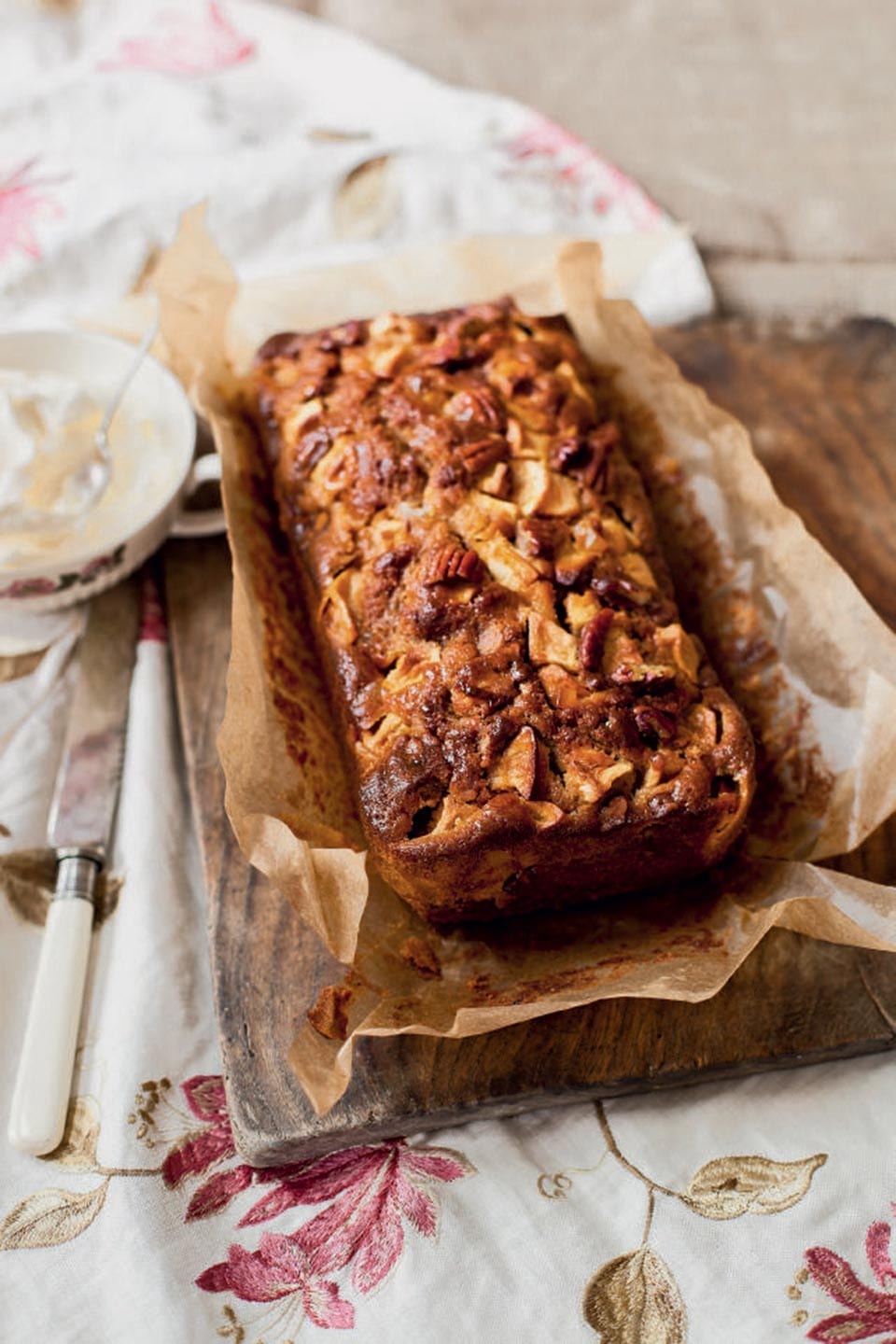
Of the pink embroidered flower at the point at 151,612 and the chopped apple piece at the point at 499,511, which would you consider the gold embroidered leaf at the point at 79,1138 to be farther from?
the chopped apple piece at the point at 499,511

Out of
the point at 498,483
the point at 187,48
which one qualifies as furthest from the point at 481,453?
the point at 187,48

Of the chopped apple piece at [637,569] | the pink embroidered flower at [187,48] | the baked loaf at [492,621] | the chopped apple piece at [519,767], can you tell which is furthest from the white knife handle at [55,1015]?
the pink embroidered flower at [187,48]

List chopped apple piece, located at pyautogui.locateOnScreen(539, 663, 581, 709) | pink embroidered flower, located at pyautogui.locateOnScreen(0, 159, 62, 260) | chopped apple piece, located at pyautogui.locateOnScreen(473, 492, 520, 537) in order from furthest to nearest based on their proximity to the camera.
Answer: pink embroidered flower, located at pyautogui.locateOnScreen(0, 159, 62, 260), chopped apple piece, located at pyautogui.locateOnScreen(473, 492, 520, 537), chopped apple piece, located at pyautogui.locateOnScreen(539, 663, 581, 709)

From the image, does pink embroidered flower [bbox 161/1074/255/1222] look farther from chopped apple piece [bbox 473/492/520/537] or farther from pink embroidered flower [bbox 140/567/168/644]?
chopped apple piece [bbox 473/492/520/537]

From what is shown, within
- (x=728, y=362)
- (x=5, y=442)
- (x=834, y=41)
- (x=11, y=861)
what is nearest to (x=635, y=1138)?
(x=11, y=861)

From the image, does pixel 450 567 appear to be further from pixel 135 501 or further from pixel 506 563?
pixel 135 501

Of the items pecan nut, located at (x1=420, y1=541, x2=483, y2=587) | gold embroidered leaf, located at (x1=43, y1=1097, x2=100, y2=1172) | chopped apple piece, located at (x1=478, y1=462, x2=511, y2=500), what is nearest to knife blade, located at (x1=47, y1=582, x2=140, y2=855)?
gold embroidered leaf, located at (x1=43, y1=1097, x2=100, y2=1172)

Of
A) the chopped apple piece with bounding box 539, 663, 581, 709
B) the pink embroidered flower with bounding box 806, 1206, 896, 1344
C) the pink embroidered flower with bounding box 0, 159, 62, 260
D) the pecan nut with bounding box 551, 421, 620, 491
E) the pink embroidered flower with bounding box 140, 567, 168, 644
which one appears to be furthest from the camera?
the pink embroidered flower with bounding box 0, 159, 62, 260

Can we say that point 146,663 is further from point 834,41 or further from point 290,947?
point 834,41
